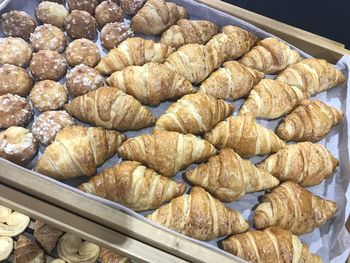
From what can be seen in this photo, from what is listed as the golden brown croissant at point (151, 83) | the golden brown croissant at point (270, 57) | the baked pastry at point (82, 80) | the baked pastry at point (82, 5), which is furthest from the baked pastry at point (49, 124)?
the golden brown croissant at point (270, 57)

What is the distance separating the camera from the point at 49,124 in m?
1.60

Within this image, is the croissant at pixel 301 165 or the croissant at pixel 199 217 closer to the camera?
→ the croissant at pixel 199 217

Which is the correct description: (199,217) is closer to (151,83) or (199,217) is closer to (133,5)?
(151,83)

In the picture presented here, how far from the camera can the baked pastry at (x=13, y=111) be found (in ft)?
5.30

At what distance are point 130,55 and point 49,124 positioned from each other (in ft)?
1.54

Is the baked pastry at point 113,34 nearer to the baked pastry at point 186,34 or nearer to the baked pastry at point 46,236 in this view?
the baked pastry at point 186,34

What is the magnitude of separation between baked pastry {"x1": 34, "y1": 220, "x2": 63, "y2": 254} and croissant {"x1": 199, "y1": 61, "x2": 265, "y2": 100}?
2.76 feet

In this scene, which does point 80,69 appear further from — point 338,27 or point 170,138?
point 338,27

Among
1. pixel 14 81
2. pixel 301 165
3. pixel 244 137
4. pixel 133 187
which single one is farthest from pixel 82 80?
pixel 301 165

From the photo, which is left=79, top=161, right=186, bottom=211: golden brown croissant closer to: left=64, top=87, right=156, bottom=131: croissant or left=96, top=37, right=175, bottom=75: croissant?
→ left=64, top=87, right=156, bottom=131: croissant

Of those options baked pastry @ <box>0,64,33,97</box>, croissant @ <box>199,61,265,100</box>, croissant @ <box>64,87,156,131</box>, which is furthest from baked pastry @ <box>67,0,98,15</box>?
croissant @ <box>199,61,265,100</box>

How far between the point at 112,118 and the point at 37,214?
517 mm

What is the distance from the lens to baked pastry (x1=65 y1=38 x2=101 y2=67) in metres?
1.81

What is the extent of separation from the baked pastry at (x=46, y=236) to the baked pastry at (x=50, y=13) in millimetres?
951
